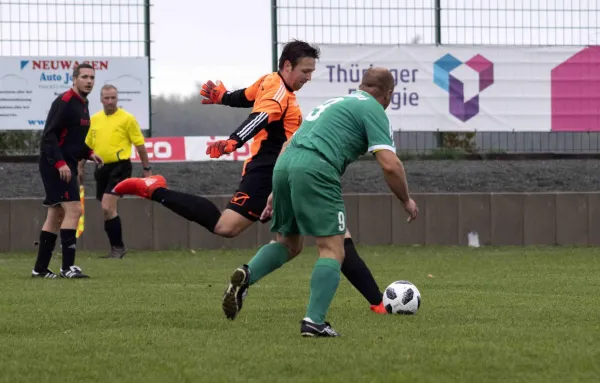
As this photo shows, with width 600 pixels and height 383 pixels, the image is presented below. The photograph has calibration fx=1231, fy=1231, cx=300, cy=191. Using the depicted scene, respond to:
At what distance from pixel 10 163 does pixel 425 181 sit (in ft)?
20.1

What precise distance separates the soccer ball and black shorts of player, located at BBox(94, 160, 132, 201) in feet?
26.7

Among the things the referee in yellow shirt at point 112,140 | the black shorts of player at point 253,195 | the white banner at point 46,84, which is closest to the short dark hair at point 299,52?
the black shorts of player at point 253,195

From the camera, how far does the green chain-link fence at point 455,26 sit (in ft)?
58.5

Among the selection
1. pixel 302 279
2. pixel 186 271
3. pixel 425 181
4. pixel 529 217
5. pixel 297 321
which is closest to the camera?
pixel 297 321

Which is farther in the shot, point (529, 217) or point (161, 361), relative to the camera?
point (529, 217)

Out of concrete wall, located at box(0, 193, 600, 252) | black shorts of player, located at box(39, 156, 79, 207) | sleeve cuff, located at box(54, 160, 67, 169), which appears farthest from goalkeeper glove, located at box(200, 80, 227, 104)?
concrete wall, located at box(0, 193, 600, 252)

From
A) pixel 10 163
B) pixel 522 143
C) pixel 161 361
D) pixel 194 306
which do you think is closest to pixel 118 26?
pixel 10 163

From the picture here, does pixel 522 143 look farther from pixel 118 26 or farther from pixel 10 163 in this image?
pixel 10 163

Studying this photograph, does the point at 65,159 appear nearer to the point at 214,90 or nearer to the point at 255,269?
the point at 214,90

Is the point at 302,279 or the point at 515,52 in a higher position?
the point at 515,52

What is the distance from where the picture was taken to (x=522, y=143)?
18922 millimetres

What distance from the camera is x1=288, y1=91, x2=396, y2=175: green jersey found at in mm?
6812

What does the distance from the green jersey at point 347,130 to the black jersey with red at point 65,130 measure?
526 centimetres

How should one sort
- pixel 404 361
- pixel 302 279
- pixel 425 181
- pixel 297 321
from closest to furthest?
1. pixel 404 361
2. pixel 297 321
3. pixel 302 279
4. pixel 425 181
